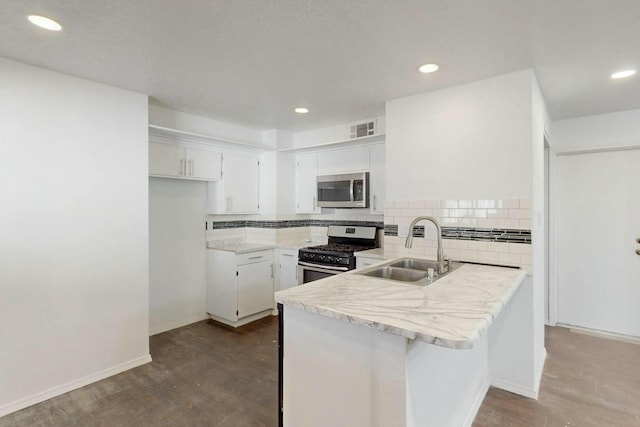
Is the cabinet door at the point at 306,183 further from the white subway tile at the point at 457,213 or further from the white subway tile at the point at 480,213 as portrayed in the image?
the white subway tile at the point at 480,213

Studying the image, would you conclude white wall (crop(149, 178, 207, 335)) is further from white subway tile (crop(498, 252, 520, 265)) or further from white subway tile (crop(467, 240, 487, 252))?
white subway tile (crop(498, 252, 520, 265))

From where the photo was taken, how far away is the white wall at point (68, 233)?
2182mm

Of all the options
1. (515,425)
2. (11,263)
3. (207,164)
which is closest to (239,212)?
(207,164)

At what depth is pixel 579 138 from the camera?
3475 mm

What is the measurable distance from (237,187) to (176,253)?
1069mm

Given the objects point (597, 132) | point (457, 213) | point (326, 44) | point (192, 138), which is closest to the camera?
point (326, 44)

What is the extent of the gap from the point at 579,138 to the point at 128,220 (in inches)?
181

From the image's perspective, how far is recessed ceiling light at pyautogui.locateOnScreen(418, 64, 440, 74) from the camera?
7.34 feet

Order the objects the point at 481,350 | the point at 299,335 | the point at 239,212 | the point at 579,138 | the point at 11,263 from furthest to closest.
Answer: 1. the point at 239,212
2. the point at 579,138
3. the point at 481,350
4. the point at 11,263
5. the point at 299,335

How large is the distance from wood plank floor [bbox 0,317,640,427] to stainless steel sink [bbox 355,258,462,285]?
0.96 m

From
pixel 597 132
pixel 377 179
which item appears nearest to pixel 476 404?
pixel 377 179

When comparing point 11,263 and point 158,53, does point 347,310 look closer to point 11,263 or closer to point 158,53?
point 158,53

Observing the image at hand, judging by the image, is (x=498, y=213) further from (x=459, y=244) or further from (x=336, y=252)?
(x=336, y=252)

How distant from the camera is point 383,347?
1263 mm
